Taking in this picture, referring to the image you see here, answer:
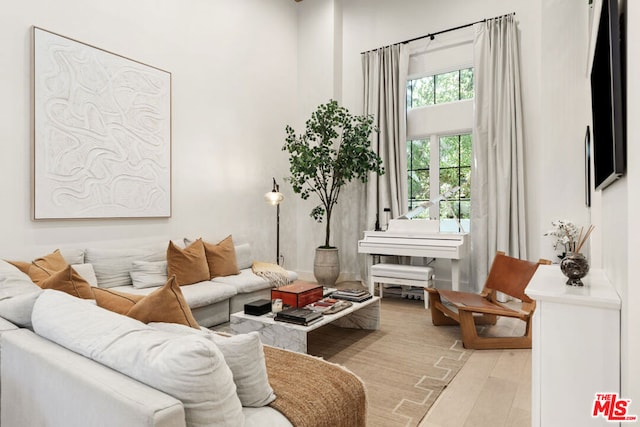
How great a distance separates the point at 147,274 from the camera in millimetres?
3584

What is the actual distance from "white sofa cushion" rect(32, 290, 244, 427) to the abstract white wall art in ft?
8.17

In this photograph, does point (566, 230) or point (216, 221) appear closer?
point (566, 230)

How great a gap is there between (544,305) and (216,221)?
3.89 m

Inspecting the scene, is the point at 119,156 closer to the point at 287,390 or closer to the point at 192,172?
the point at 192,172

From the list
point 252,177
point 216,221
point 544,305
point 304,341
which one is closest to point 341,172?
point 252,177

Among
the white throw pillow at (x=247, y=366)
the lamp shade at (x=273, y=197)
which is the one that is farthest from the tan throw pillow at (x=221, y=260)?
the white throw pillow at (x=247, y=366)

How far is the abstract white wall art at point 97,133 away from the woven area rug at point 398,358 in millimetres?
2287

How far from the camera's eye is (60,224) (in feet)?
11.2

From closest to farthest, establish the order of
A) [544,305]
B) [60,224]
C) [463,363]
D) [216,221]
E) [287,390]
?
[287,390] → [544,305] → [463,363] → [60,224] → [216,221]

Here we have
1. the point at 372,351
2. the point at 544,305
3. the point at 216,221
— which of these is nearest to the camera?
the point at 544,305

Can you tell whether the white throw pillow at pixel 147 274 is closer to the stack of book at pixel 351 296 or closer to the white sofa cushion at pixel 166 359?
the stack of book at pixel 351 296

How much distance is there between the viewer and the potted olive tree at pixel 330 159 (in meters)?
5.23

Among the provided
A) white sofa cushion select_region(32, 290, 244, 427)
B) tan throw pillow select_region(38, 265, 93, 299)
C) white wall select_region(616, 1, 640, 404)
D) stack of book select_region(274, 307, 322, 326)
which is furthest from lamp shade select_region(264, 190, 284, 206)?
white wall select_region(616, 1, 640, 404)

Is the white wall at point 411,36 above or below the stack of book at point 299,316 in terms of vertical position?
above
